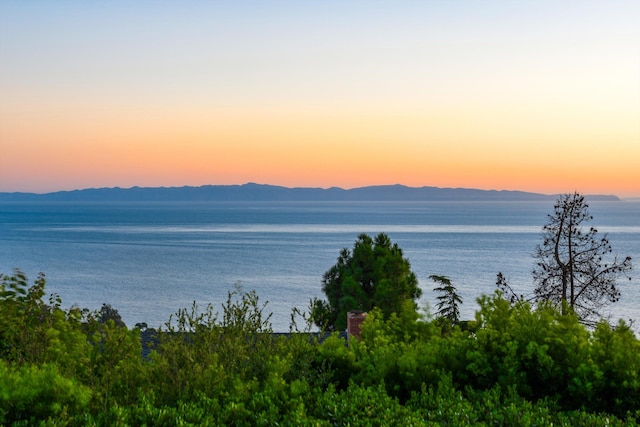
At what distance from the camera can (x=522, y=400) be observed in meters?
6.15

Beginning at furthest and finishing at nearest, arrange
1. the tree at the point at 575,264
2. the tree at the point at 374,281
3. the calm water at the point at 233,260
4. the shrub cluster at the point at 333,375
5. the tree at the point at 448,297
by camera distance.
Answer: the calm water at the point at 233,260 → the tree at the point at 374,281 → the tree at the point at 448,297 → the tree at the point at 575,264 → the shrub cluster at the point at 333,375

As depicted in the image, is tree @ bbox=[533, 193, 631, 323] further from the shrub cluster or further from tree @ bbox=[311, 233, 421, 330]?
the shrub cluster

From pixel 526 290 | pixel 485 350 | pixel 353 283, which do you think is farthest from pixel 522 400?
pixel 526 290

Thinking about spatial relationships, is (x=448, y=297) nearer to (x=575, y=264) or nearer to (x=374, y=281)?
(x=374, y=281)

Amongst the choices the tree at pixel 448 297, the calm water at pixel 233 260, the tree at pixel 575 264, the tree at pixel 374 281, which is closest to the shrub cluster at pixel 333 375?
the tree at pixel 575 264

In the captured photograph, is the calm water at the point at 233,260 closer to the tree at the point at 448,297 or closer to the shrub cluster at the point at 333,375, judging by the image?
the tree at the point at 448,297

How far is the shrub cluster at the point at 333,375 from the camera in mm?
5391

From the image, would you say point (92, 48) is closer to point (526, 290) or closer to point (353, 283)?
point (353, 283)

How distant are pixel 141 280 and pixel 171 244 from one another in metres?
44.1

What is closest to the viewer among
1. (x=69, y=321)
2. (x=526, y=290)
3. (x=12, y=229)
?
(x=69, y=321)

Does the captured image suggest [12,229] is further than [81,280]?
Yes

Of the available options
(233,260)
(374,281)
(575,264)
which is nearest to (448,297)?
(374,281)

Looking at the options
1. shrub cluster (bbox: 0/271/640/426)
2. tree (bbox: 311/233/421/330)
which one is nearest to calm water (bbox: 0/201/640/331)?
tree (bbox: 311/233/421/330)

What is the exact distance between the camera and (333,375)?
6.88 metres
